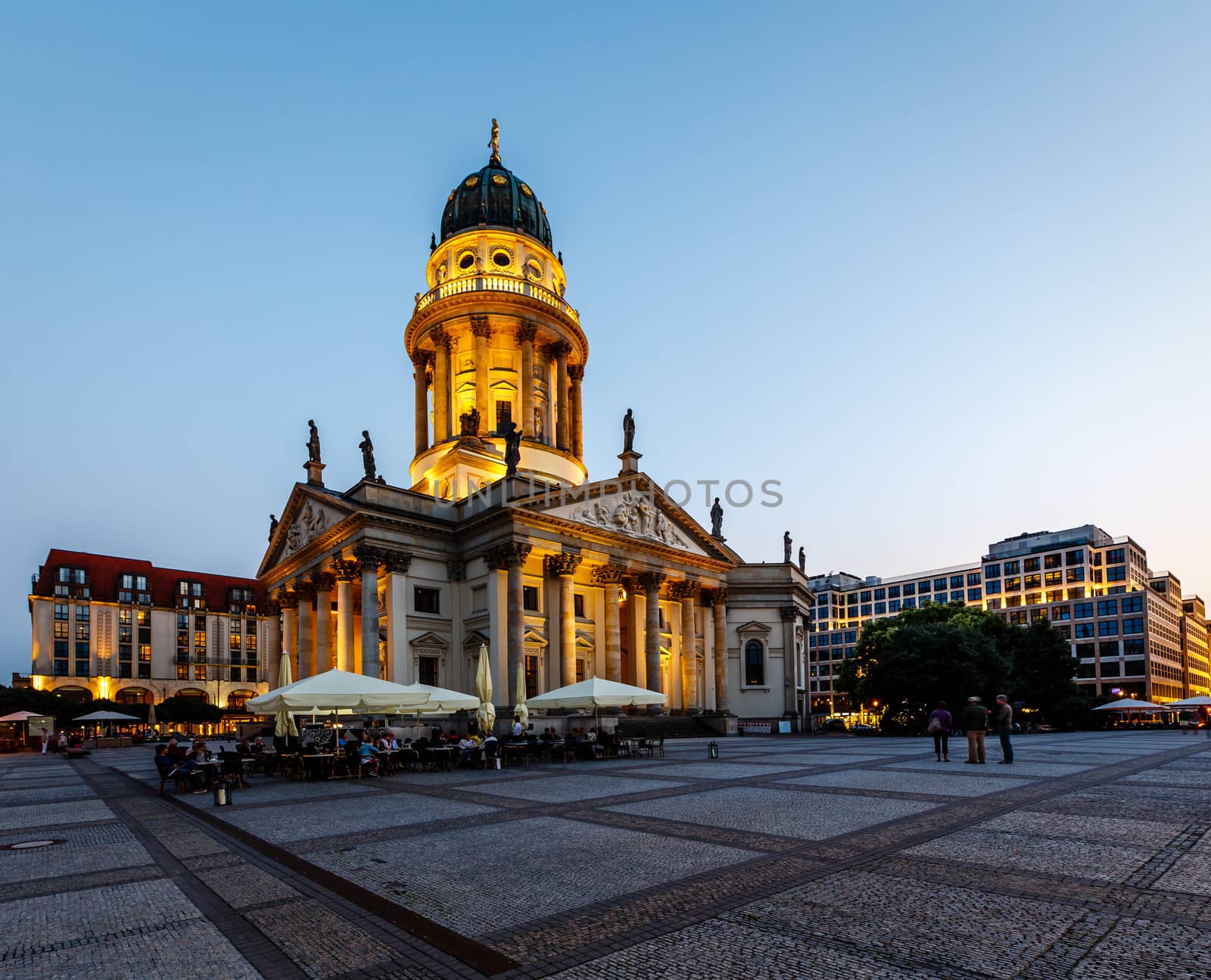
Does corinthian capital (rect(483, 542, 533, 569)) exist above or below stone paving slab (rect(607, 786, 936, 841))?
above

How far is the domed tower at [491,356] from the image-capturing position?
186ft

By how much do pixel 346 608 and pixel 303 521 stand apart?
8840 millimetres

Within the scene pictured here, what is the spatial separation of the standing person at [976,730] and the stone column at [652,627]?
24.8 metres

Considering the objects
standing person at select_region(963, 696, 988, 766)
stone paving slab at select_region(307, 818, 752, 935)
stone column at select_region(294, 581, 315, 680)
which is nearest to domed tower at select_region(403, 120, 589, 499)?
stone column at select_region(294, 581, 315, 680)

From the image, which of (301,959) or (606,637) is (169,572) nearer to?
(606,637)

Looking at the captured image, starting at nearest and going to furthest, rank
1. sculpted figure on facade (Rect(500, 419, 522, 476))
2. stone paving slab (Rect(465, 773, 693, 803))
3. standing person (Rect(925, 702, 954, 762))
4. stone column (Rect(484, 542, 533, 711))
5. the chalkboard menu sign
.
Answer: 1. stone paving slab (Rect(465, 773, 693, 803))
2. the chalkboard menu sign
3. standing person (Rect(925, 702, 954, 762))
4. stone column (Rect(484, 542, 533, 711))
5. sculpted figure on facade (Rect(500, 419, 522, 476))

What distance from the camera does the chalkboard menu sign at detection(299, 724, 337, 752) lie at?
24.1m

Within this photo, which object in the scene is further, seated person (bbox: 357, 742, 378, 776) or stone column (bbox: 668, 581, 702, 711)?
stone column (bbox: 668, 581, 702, 711)

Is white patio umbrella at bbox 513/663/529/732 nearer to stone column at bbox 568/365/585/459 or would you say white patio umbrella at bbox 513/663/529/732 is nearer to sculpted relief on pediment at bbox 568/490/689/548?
sculpted relief on pediment at bbox 568/490/689/548

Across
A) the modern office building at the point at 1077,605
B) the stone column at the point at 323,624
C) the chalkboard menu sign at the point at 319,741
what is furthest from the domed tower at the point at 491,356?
the modern office building at the point at 1077,605

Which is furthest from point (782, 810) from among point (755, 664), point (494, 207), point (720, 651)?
point (494, 207)

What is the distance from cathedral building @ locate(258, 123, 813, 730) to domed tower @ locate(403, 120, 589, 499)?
15cm

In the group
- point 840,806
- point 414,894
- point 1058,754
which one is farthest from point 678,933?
point 1058,754

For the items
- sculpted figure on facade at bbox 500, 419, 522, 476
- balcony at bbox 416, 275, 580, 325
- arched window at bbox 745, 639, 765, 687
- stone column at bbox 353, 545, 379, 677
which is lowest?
arched window at bbox 745, 639, 765, 687
